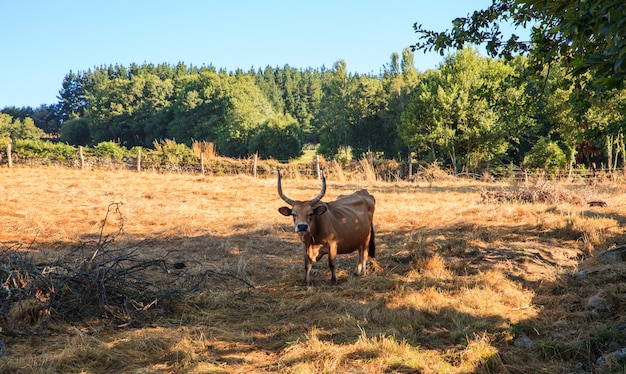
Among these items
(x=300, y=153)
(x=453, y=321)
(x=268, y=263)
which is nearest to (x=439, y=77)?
(x=300, y=153)

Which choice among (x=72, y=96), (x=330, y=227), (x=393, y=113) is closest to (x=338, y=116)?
(x=393, y=113)

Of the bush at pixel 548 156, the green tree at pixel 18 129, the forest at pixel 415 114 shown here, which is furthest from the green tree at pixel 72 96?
the bush at pixel 548 156

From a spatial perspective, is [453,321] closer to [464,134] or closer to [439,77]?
[464,134]

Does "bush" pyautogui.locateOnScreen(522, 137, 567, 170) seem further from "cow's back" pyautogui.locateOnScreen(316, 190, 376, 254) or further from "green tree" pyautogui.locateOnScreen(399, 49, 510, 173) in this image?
"cow's back" pyautogui.locateOnScreen(316, 190, 376, 254)

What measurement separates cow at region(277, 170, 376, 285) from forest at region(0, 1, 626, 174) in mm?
2907

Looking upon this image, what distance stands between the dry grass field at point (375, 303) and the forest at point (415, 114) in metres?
2.27

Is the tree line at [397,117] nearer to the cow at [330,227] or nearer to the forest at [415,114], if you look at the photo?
the forest at [415,114]

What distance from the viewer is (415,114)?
3766 centimetres

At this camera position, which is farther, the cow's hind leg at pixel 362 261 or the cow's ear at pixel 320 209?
the cow's hind leg at pixel 362 261

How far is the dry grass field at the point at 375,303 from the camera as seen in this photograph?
439 cm

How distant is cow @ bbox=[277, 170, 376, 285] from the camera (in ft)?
23.4

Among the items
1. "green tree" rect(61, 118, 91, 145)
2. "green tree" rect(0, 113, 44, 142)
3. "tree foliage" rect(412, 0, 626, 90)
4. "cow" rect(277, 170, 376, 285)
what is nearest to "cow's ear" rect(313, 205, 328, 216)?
"cow" rect(277, 170, 376, 285)

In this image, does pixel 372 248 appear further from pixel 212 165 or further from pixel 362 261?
pixel 212 165

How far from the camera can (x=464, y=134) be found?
3534cm
